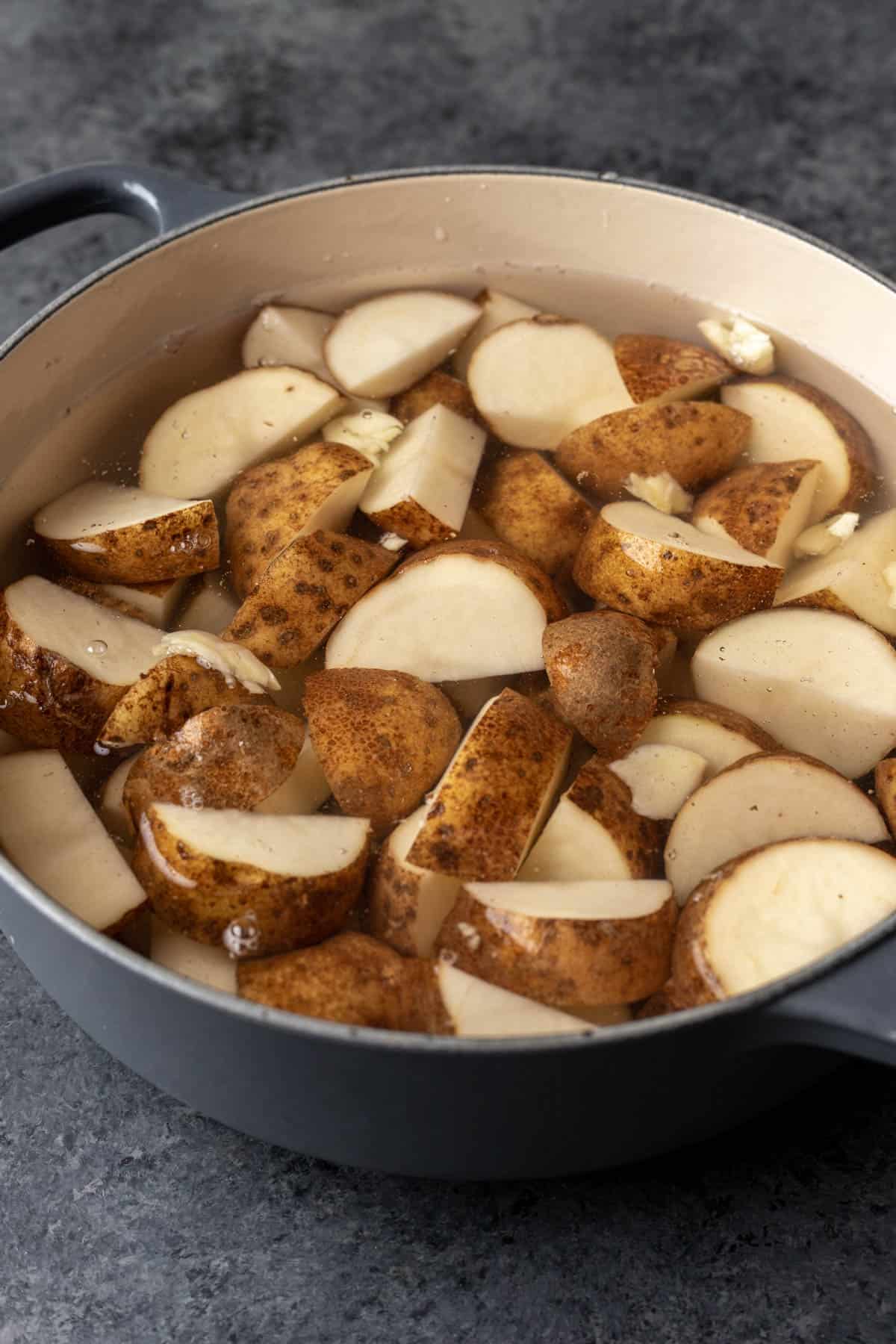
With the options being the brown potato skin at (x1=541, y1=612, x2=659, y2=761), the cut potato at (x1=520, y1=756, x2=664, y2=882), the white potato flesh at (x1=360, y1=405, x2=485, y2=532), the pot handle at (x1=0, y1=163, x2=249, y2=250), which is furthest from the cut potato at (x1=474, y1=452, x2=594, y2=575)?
the pot handle at (x1=0, y1=163, x2=249, y2=250)

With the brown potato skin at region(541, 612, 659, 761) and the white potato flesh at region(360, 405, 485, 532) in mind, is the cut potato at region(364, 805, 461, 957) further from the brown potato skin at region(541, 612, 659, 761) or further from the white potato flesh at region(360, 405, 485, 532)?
the white potato flesh at region(360, 405, 485, 532)

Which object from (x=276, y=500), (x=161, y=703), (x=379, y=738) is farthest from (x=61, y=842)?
(x=276, y=500)

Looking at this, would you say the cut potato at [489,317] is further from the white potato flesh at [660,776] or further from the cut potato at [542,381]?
the white potato flesh at [660,776]

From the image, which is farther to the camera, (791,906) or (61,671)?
(61,671)

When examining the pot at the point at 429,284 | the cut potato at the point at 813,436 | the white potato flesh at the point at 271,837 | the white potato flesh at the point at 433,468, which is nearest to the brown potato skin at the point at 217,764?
the white potato flesh at the point at 271,837

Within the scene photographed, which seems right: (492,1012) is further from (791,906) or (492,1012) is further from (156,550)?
(156,550)

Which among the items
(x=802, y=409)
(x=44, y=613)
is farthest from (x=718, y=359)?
(x=44, y=613)
